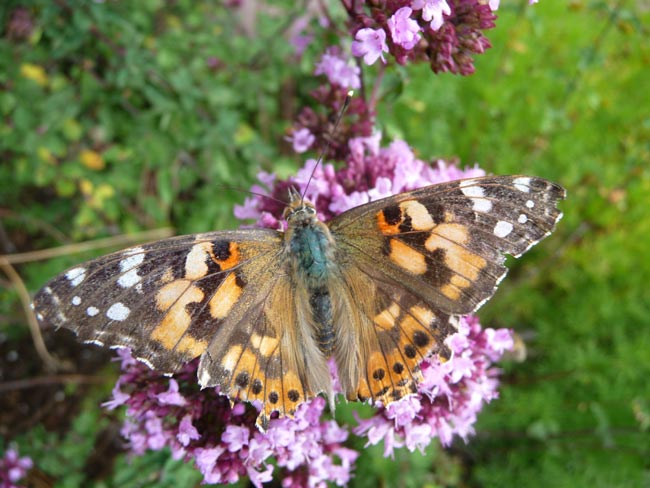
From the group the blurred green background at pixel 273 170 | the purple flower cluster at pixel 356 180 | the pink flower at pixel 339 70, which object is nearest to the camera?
the purple flower cluster at pixel 356 180

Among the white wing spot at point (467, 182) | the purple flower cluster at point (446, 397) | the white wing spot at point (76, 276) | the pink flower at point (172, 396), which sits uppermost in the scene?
the white wing spot at point (467, 182)

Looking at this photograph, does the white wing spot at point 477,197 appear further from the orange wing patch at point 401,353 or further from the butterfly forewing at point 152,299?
the butterfly forewing at point 152,299

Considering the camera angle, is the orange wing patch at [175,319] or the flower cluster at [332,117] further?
the flower cluster at [332,117]

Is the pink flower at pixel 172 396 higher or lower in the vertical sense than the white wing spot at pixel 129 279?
lower

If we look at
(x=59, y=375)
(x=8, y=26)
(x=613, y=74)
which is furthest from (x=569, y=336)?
(x=8, y=26)

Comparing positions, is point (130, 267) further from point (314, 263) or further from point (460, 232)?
point (460, 232)

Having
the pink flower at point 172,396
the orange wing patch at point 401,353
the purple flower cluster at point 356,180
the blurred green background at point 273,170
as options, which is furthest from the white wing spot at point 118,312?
the blurred green background at point 273,170

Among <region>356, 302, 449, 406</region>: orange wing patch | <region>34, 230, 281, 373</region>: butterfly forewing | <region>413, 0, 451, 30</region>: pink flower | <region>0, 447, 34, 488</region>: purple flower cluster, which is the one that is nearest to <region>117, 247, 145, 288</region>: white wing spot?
<region>34, 230, 281, 373</region>: butterfly forewing

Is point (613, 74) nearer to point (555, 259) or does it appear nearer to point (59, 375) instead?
point (555, 259)
